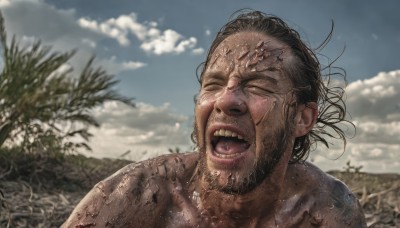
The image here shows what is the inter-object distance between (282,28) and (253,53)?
1.05 ft

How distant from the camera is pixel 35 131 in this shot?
6.88 metres

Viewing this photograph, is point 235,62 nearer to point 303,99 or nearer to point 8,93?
point 303,99

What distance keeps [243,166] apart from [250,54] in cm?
49

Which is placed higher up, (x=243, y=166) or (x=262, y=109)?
(x=262, y=109)

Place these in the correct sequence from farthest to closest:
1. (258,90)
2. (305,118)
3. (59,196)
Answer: (59,196) < (305,118) < (258,90)

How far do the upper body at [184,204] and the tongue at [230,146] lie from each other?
0.82 ft

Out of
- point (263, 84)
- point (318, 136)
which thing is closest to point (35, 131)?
point (318, 136)

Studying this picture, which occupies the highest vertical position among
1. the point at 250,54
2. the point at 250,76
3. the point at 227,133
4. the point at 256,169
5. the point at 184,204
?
the point at 250,54

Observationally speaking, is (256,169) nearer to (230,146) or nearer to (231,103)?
(230,146)

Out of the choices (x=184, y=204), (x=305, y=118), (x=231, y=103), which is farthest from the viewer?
(x=305, y=118)

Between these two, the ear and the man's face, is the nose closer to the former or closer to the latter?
the man's face

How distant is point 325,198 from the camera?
278cm

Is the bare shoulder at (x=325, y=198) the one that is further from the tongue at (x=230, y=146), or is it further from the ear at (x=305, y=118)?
the tongue at (x=230, y=146)

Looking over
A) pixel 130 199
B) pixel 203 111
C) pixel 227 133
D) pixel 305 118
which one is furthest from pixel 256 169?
pixel 130 199
